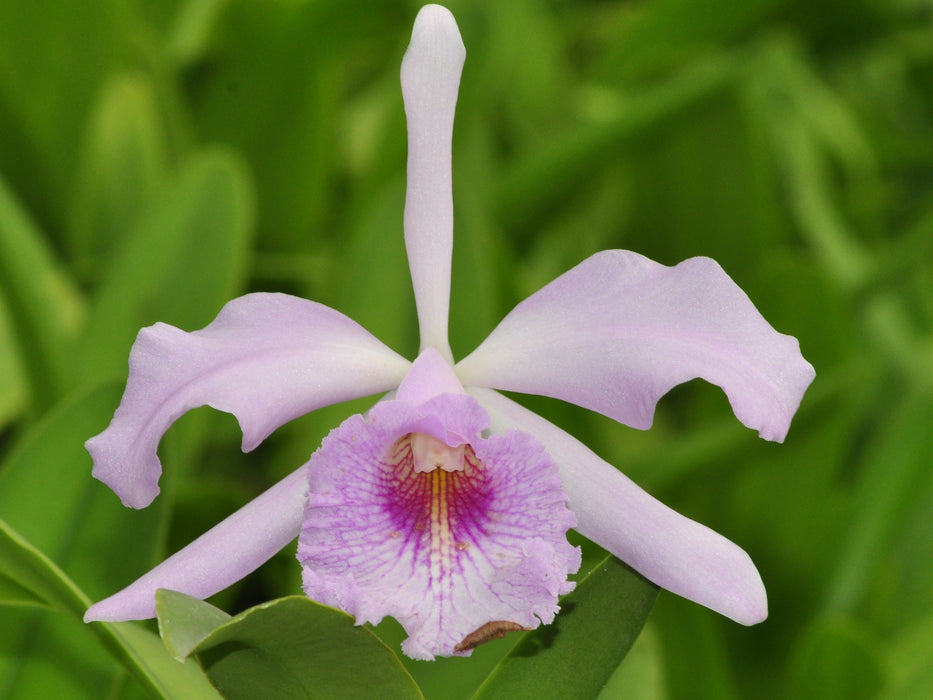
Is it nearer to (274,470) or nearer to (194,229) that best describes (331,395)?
(194,229)

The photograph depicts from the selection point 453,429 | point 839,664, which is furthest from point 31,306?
point 839,664

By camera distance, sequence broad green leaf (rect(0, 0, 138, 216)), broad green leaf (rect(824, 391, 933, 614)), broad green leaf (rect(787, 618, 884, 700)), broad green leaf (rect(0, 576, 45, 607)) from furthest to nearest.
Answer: broad green leaf (rect(0, 0, 138, 216)), broad green leaf (rect(824, 391, 933, 614)), broad green leaf (rect(787, 618, 884, 700)), broad green leaf (rect(0, 576, 45, 607))

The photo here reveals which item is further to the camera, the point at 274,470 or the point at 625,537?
the point at 274,470

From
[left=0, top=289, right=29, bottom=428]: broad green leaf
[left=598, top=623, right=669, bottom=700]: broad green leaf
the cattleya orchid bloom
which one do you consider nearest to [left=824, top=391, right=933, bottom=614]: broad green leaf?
[left=598, top=623, right=669, bottom=700]: broad green leaf

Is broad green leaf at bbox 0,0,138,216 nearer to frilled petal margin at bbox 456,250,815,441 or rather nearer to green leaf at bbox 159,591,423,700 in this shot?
frilled petal margin at bbox 456,250,815,441

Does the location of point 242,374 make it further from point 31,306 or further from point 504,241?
point 504,241

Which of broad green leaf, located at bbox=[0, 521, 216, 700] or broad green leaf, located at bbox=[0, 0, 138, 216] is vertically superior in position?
broad green leaf, located at bbox=[0, 0, 138, 216]

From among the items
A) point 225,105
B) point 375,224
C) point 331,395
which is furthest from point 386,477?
point 225,105
